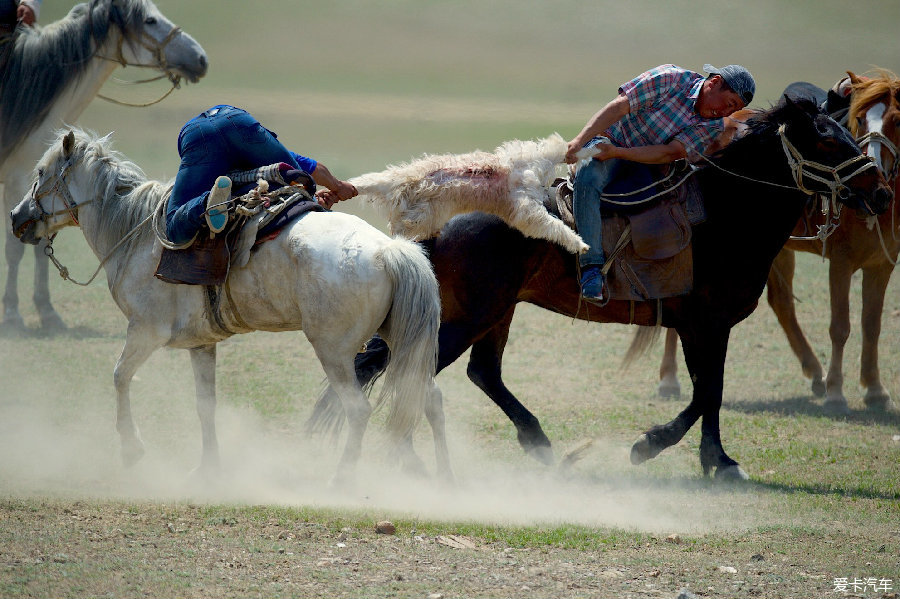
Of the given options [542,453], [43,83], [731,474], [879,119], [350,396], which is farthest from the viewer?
[43,83]

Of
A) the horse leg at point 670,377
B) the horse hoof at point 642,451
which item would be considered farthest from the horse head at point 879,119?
the horse hoof at point 642,451

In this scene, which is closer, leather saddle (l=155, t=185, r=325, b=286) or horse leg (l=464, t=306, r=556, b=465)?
leather saddle (l=155, t=185, r=325, b=286)

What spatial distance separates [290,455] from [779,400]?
471cm

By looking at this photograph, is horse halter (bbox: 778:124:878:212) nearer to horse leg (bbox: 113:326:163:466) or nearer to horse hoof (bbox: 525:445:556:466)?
horse hoof (bbox: 525:445:556:466)

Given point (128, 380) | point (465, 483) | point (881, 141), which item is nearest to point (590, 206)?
point (465, 483)

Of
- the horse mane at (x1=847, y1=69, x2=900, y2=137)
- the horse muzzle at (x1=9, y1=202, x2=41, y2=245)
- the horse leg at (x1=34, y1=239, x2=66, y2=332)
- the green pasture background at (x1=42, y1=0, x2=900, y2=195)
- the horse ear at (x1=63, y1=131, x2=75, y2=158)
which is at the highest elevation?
the green pasture background at (x1=42, y1=0, x2=900, y2=195)

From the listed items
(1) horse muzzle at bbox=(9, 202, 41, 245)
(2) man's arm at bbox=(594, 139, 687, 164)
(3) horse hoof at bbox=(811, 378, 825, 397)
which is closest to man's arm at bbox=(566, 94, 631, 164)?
(2) man's arm at bbox=(594, 139, 687, 164)

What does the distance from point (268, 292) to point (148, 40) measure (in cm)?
582

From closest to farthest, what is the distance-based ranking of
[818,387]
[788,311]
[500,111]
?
[818,387]
[788,311]
[500,111]

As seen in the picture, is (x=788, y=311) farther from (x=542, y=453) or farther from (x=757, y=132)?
(x=542, y=453)

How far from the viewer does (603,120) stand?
558 cm

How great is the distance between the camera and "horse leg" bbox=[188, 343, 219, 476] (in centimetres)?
551

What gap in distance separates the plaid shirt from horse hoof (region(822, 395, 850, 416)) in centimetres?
327

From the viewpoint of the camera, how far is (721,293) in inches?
235
